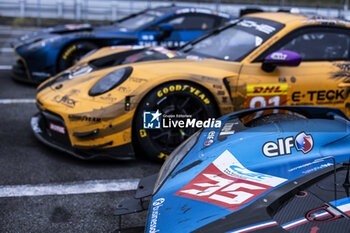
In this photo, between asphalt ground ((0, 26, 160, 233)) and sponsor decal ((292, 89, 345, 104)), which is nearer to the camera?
asphalt ground ((0, 26, 160, 233))

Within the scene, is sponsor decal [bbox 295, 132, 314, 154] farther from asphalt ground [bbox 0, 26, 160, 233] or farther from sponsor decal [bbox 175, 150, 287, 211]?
asphalt ground [bbox 0, 26, 160, 233]

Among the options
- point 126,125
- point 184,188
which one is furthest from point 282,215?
point 126,125

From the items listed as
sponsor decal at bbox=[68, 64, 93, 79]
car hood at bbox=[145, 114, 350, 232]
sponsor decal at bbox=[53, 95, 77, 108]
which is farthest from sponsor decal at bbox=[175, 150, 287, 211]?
sponsor decal at bbox=[68, 64, 93, 79]

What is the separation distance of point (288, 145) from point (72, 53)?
4530mm

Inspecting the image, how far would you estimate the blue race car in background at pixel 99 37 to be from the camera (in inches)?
237

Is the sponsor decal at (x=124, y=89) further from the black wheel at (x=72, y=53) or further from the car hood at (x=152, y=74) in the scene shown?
the black wheel at (x=72, y=53)

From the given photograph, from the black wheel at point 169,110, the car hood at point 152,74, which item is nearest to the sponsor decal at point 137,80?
the car hood at point 152,74

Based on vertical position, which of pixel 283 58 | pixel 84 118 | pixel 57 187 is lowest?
pixel 57 187

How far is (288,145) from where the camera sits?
7.39ft

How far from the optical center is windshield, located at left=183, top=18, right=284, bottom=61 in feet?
13.1

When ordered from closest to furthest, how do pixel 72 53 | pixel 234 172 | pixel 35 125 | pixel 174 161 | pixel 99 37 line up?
pixel 234 172 → pixel 174 161 → pixel 35 125 → pixel 72 53 → pixel 99 37

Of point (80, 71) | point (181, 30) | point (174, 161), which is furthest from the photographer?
point (181, 30)

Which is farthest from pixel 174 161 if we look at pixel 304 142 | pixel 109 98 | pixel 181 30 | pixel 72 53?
pixel 181 30

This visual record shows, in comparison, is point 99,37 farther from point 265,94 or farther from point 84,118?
point 265,94
